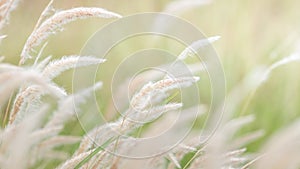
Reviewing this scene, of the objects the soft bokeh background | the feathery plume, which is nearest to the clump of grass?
the feathery plume

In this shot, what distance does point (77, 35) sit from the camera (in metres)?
2.79

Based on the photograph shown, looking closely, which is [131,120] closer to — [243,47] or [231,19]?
[243,47]

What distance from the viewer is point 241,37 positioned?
2920 millimetres

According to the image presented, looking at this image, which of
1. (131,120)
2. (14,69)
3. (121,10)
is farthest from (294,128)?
(121,10)

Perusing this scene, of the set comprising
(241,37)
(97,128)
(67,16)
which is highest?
(241,37)

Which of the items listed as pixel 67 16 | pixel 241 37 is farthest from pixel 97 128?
pixel 241 37

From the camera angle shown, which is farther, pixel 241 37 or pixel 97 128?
pixel 241 37

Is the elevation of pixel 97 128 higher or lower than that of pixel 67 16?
lower

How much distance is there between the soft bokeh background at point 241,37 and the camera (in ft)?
8.32

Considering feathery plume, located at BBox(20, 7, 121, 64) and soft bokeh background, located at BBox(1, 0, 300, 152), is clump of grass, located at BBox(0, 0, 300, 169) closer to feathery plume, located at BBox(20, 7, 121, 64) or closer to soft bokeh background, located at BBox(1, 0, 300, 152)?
feathery plume, located at BBox(20, 7, 121, 64)

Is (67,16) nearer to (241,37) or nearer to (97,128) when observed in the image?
(97,128)

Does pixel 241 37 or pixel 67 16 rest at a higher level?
pixel 241 37

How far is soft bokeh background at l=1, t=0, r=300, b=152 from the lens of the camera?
2.54 m

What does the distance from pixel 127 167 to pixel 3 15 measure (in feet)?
1.37
